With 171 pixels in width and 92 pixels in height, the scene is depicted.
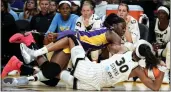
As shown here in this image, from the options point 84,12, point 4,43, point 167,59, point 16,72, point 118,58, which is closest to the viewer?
point 118,58

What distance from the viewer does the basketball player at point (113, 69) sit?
18.8 ft

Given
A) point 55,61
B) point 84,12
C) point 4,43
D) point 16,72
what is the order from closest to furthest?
point 55,61 < point 16,72 < point 84,12 < point 4,43

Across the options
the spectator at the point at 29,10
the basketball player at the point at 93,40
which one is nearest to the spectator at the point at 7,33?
the spectator at the point at 29,10

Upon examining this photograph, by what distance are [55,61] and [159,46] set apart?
8.57 ft

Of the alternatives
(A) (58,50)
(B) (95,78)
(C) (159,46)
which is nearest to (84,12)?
(C) (159,46)

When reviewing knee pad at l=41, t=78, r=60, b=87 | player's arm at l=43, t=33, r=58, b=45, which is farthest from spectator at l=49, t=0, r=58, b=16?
knee pad at l=41, t=78, r=60, b=87

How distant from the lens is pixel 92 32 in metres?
6.34

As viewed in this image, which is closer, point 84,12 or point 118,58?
point 118,58

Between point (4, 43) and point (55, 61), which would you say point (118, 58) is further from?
point (4, 43)

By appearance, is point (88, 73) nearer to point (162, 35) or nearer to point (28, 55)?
point (28, 55)

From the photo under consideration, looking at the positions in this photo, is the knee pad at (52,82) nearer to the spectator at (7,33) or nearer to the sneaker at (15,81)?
the sneaker at (15,81)

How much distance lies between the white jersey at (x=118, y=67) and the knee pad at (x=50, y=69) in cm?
65

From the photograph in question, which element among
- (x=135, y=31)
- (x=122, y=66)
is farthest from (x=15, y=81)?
(x=135, y=31)

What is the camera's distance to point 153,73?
236 inches
